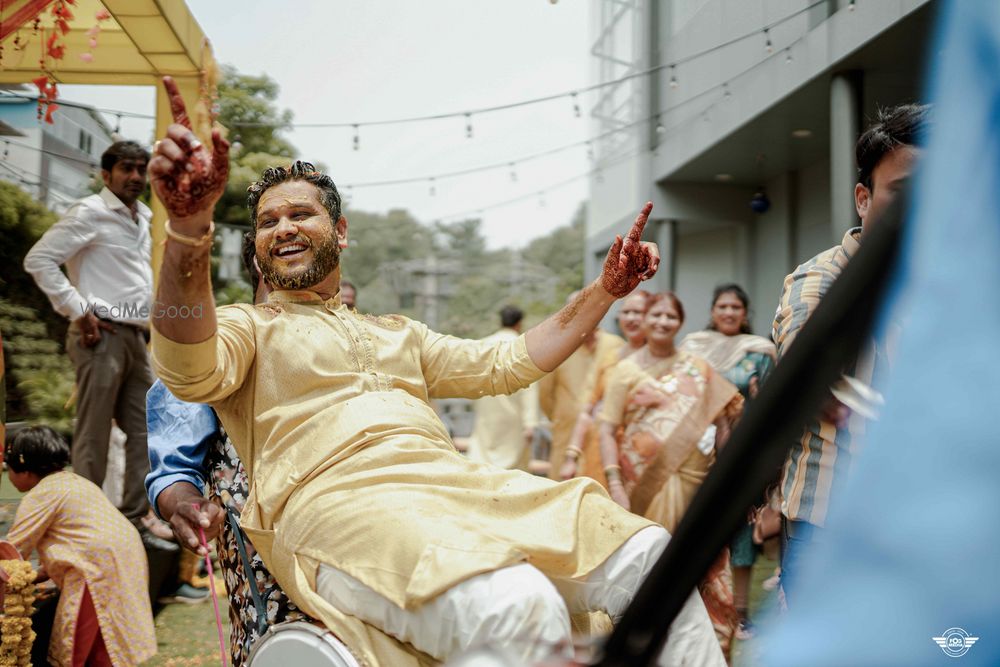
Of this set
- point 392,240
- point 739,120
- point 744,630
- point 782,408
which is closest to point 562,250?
point 392,240

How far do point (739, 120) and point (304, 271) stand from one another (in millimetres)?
6160

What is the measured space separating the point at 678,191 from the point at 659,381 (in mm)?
6451

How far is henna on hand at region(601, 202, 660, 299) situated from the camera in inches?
90.7

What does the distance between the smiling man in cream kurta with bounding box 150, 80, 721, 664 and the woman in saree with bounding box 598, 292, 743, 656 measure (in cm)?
177

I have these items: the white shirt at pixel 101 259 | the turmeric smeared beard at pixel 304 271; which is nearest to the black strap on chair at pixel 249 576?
the turmeric smeared beard at pixel 304 271

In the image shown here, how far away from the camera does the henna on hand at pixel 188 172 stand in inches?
61.0

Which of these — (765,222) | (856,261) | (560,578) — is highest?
(765,222)

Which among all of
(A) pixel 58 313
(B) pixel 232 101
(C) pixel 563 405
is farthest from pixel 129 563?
(B) pixel 232 101

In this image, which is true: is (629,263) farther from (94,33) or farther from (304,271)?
(94,33)

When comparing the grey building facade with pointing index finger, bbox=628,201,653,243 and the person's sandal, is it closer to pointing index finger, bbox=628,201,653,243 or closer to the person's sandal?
pointing index finger, bbox=628,201,653,243

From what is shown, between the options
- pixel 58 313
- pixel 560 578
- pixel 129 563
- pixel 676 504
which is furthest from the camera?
pixel 58 313

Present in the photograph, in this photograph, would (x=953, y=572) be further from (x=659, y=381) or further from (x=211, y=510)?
(x=659, y=381)

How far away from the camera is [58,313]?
14.2 ft

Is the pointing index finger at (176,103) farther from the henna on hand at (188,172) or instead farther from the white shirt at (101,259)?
the white shirt at (101,259)
